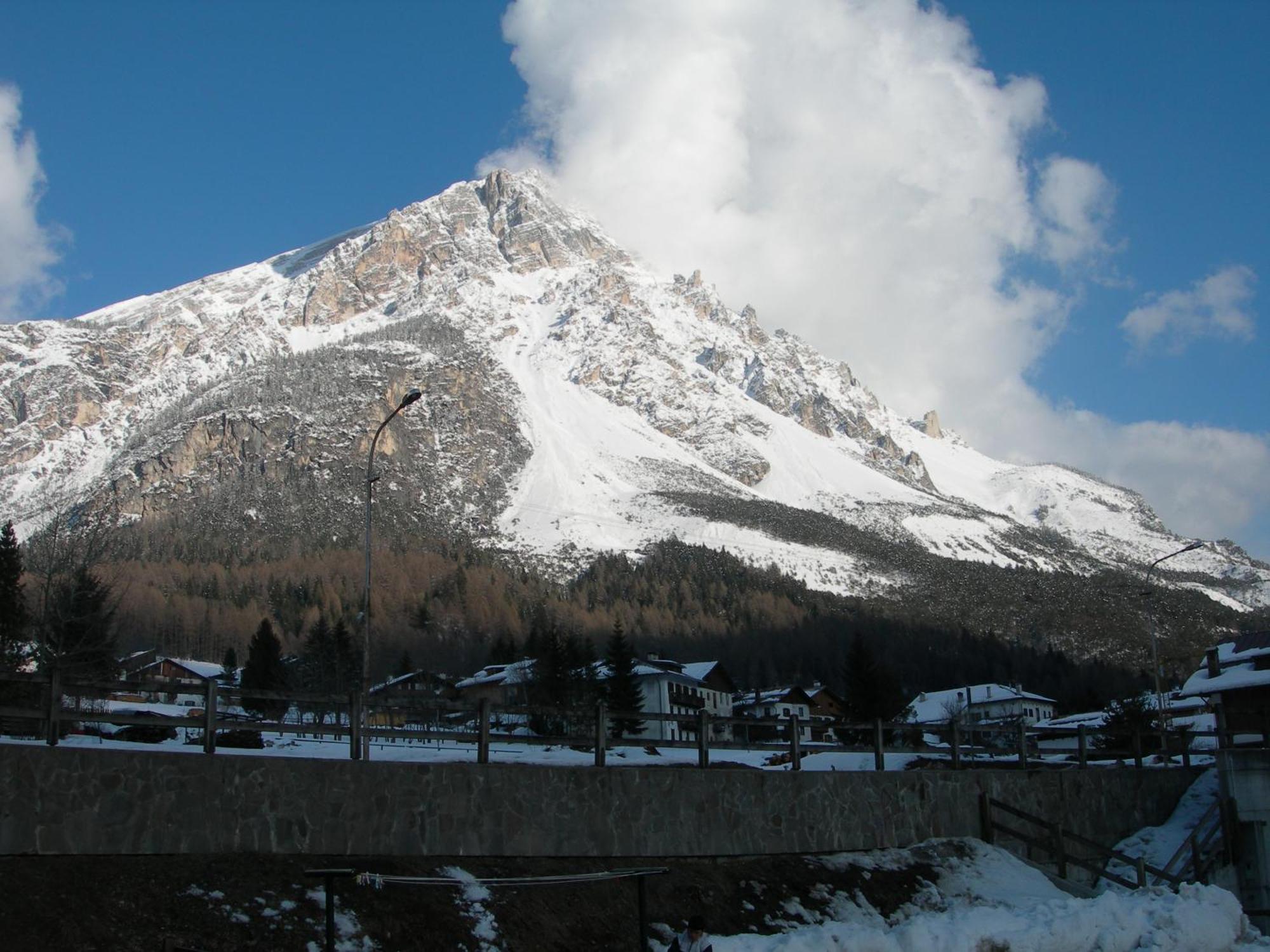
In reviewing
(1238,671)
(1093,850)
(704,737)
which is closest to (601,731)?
(704,737)

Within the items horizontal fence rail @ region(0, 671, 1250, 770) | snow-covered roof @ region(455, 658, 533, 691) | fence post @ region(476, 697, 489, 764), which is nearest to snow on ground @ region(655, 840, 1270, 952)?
horizontal fence rail @ region(0, 671, 1250, 770)

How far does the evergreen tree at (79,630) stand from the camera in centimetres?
3291

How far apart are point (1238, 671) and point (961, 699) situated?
2984 inches

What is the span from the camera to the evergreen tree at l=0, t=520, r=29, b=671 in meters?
41.4

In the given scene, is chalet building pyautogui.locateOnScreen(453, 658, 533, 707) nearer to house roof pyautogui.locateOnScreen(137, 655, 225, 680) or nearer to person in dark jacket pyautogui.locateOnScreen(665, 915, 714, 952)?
house roof pyautogui.locateOnScreen(137, 655, 225, 680)

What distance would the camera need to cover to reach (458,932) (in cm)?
1384

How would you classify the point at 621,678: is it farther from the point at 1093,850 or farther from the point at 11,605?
the point at 1093,850

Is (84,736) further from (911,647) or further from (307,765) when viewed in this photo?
(911,647)

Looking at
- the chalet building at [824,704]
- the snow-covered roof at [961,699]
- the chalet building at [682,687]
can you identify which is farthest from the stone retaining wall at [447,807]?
the chalet building at [824,704]

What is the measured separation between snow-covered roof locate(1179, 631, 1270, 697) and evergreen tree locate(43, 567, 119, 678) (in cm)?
3332

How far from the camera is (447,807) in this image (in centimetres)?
1648

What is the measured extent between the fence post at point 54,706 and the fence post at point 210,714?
5.39 feet

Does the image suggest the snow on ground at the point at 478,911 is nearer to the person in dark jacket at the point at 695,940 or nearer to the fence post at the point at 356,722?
the fence post at the point at 356,722

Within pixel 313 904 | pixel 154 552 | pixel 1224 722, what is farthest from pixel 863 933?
pixel 154 552
